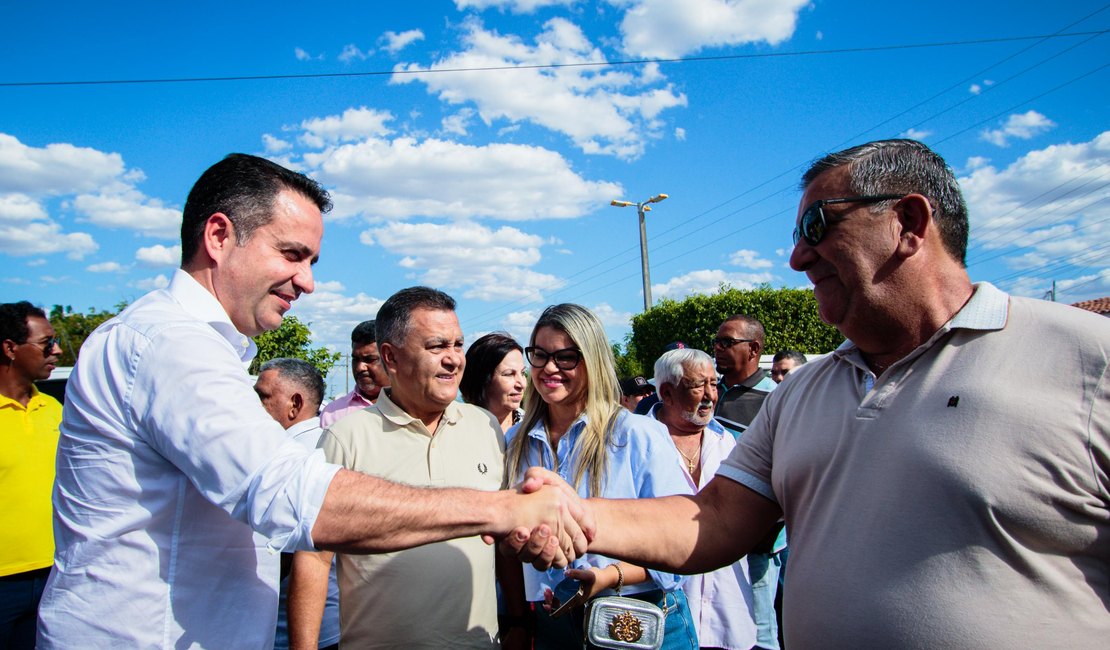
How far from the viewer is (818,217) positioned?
212cm

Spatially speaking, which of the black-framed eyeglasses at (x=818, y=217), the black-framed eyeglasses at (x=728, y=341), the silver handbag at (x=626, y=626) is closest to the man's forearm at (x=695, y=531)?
the silver handbag at (x=626, y=626)

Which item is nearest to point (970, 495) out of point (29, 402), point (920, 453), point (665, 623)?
point (920, 453)

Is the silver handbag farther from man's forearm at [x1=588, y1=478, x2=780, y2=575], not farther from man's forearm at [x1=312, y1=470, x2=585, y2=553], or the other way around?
man's forearm at [x1=312, y1=470, x2=585, y2=553]

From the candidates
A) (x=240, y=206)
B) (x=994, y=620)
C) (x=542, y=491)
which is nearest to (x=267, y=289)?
(x=240, y=206)

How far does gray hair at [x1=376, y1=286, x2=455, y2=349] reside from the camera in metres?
3.52

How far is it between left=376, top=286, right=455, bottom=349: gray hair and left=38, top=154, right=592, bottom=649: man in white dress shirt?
1.41m

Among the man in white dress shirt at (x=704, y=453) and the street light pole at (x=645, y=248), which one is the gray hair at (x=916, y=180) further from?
the street light pole at (x=645, y=248)

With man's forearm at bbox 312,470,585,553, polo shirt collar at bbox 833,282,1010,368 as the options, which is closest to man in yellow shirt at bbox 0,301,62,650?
man's forearm at bbox 312,470,585,553

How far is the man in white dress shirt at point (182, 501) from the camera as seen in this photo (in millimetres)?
1825

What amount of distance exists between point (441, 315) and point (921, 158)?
2288 mm

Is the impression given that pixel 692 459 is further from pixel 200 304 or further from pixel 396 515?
pixel 200 304

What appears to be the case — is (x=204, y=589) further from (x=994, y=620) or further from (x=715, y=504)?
→ (x=994, y=620)

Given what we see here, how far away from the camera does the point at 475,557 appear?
9.95 ft

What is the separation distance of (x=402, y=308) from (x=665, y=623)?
192 centimetres
